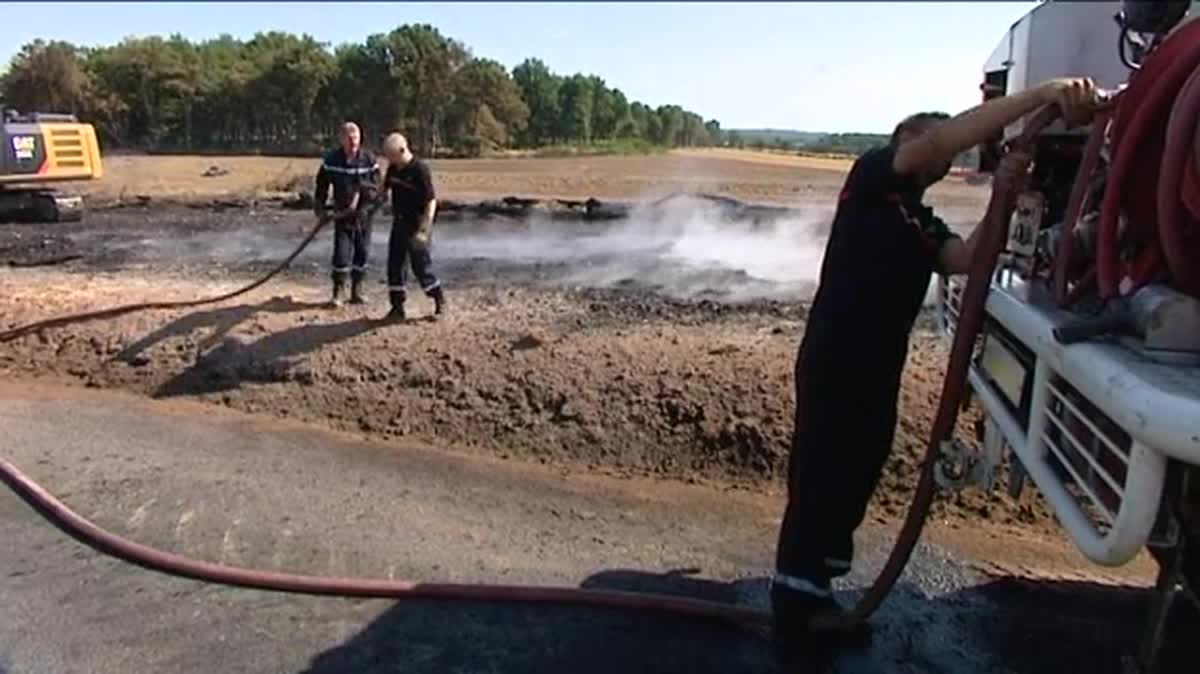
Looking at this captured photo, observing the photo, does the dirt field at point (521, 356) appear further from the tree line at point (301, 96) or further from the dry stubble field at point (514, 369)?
the tree line at point (301, 96)

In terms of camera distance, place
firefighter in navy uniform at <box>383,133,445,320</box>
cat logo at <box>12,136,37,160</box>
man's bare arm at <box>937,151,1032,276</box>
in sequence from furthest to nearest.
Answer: cat logo at <box>12,136,37,160</box>, firefighter in navy uniform at <box>383,133,445,320</box>, man's bare arm at <box>937,151,1032,276</box>

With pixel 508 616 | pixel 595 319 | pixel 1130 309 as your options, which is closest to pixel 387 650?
pixel 508 616

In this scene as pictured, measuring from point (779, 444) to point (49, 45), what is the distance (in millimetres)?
40471

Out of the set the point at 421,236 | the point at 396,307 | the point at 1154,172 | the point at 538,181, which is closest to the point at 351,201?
the point at 421,236

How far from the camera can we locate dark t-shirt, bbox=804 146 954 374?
3.28 m

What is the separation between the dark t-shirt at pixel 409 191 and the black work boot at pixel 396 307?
67 cm

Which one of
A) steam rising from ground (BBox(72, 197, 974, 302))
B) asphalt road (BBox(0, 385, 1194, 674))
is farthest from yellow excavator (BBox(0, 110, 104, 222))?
asphalt road (BBox(0, 385, 1194, 674))

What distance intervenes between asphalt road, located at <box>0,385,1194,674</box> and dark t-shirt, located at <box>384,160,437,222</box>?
2.78 metres

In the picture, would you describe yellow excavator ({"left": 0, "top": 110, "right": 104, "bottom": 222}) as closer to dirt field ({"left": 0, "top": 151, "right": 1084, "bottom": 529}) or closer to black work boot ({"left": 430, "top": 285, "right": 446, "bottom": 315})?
dirt field ({"left": 0, "top": 151, "right": 1084, "bottom": 529})

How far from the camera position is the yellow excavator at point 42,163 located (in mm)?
16812

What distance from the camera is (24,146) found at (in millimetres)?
16844

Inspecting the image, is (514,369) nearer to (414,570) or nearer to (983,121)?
(414,570)

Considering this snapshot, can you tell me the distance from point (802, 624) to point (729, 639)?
33 centimetres

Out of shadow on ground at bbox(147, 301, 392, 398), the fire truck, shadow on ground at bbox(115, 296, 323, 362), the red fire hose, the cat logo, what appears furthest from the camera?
the cat logo
